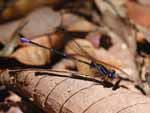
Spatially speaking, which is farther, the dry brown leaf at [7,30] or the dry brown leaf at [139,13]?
the dry brown leaf at [139,13]

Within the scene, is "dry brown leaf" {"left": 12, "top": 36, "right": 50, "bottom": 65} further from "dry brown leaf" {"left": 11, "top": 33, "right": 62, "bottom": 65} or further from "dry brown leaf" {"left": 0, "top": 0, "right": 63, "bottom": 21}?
"dry brown leaf" {"left": 0, "top": 0, "right": 63, "bottom": 21}

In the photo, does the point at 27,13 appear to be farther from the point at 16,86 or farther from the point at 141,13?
the point at 16,86

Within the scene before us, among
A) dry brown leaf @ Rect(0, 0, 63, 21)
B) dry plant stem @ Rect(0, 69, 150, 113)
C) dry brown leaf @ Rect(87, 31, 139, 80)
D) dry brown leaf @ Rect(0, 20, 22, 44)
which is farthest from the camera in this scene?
dry brown leaf @ Rect(0, 0, 63, 21)

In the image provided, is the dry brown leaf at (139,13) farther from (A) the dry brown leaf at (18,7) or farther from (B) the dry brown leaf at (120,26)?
(A) the dry brown leaf at (18,7)

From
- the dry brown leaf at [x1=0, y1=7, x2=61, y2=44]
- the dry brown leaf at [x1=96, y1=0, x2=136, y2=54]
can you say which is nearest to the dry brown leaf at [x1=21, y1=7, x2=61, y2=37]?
the dry brown leaf at [x1=0, y1=7, x2=61, y2=44]

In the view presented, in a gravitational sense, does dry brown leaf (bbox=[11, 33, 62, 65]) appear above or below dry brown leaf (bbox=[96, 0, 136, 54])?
above

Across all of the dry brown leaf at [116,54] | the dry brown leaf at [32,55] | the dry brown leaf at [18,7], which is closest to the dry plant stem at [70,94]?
the dry brown leaf at [32,55]

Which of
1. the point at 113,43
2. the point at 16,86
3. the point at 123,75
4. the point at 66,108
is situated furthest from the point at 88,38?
the point at 66,108

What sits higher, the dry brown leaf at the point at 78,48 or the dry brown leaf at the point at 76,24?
the dry brown leaf at the point at 78,48
